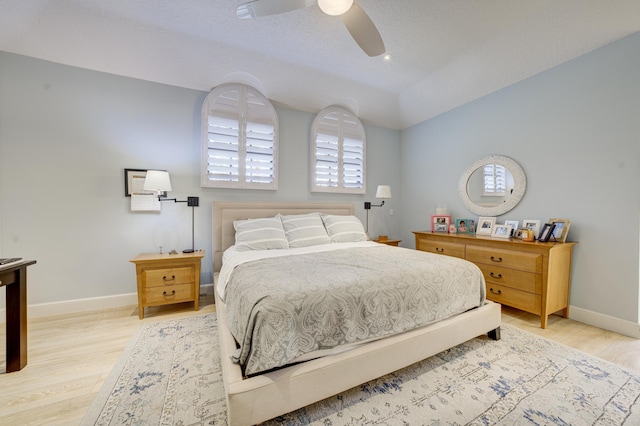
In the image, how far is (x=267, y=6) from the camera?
1790 mm

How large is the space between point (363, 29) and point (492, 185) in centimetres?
261

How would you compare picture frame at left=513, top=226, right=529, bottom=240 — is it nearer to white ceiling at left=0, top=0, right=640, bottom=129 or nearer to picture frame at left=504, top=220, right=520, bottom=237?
picture frame at left=504, top=220, right=520, bottom=237

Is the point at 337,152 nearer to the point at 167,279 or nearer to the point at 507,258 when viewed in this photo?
the point at 507,258

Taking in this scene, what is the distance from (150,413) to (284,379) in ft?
2.73

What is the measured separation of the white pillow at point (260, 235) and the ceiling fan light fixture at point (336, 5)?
6.92 ft

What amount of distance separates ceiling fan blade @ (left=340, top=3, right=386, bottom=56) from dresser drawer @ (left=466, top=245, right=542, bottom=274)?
2.43m

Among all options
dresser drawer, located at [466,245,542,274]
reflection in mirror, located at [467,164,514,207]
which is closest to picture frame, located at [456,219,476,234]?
reflection in mirror, located at [467,164,514,207]

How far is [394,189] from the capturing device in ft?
15.2

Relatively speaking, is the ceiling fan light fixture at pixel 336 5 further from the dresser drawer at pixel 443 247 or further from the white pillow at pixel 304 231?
the dresser drawer at pixel 443 247

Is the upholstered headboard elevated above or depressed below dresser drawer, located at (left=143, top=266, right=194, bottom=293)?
above

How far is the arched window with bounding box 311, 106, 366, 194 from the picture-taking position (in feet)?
12.5

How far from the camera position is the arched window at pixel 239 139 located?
3139mm

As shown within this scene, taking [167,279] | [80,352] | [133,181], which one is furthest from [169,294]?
[133,181]

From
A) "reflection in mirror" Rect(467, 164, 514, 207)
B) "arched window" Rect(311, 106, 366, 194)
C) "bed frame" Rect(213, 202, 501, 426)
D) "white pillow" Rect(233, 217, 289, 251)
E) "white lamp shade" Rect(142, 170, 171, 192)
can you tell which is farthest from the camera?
"arched window" Rect(311, 106, 366, 194)
